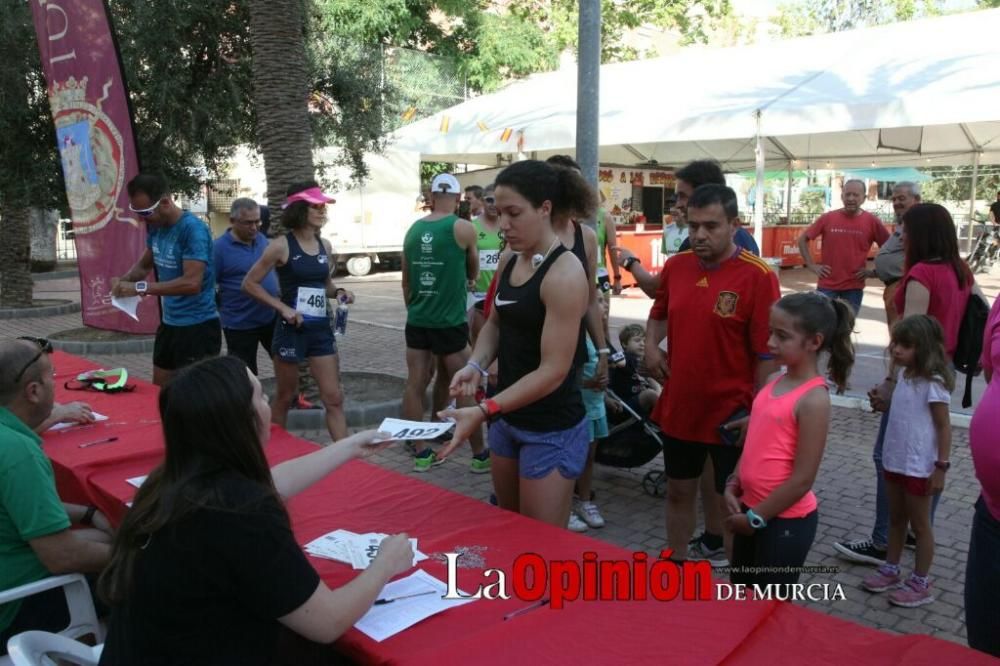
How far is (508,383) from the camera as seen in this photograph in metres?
2.92

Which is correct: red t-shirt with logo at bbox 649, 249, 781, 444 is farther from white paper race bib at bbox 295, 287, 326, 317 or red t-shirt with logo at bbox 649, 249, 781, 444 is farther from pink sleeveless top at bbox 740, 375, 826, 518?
white paper race bib at bbox 295, 287, 326, 317

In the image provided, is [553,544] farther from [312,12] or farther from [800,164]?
[800,164]

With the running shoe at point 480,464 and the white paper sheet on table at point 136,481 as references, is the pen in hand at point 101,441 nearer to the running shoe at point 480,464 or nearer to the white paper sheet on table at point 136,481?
the white paper sheet on table at point 136,481

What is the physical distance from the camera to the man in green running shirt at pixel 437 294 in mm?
5422

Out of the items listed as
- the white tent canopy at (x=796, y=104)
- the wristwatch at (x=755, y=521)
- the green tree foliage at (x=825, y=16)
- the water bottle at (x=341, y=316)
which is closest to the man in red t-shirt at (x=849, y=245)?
the white tent canopy at (x=796, y=104)

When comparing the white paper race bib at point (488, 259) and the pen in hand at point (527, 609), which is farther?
the white paper race bib at point (488, 259)

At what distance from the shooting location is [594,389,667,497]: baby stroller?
4863 mm

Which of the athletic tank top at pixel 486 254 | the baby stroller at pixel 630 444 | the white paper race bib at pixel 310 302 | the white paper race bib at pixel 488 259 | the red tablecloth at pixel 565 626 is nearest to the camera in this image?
the red tablecloth at pixel 565 626

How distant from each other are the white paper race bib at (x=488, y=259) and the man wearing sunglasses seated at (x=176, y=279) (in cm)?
213

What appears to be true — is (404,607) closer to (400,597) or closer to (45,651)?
(400,597)

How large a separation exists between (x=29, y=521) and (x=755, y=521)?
2276 mm

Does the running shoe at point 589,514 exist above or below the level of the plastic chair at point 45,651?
below

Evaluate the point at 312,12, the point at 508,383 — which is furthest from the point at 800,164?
the point at 508,383

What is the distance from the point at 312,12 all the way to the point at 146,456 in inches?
382
